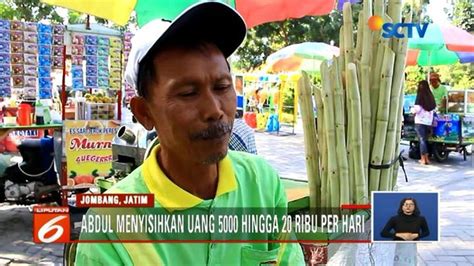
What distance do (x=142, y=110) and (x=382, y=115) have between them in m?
1.22

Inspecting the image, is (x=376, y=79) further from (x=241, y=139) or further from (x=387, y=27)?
(x=241, y=139)

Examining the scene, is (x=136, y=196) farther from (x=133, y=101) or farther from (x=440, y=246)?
(x=440, y=246)

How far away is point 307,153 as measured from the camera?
198 cm

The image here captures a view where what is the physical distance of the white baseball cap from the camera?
758 mm

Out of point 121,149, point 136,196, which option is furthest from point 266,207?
point 121,149

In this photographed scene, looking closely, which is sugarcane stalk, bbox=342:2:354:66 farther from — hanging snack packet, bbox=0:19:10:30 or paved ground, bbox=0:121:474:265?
hanging snack packet, bbox=0:19:10:30

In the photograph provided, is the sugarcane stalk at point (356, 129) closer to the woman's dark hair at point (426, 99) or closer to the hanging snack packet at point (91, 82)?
the hanging snack packet at point (91, 82)

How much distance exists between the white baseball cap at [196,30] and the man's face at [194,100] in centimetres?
3

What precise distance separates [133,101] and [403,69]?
1.32 metres

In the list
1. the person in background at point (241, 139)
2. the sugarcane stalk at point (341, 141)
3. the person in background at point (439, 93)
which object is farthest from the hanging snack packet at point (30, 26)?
the person in background at point (439, 93)

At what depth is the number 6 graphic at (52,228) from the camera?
4.76 ft

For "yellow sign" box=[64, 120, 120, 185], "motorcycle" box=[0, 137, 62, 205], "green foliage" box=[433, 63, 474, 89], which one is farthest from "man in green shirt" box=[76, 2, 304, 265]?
"green foliage" box=[433, 63, 474, 89]

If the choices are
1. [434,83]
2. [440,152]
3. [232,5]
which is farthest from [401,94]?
[434,83]

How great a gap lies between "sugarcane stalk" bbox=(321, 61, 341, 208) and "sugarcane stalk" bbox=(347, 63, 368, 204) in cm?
7
